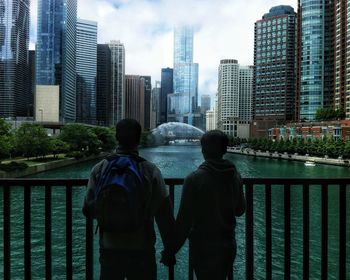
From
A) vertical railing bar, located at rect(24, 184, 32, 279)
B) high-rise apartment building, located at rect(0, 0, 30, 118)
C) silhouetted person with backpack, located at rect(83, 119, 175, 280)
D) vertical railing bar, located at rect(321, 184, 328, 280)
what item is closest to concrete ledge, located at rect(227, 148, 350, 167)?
vertical railing bar, located at rect(321, 184, 328, 280)

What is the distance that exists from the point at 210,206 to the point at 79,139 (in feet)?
288

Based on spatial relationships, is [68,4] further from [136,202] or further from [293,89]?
[136,202]

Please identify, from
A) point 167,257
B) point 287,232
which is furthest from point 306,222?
point 167,257

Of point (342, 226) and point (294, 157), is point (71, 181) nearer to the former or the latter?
point (342, 226)

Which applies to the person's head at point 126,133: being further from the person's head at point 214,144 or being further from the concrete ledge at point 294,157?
the concrete ledge at point 294,157

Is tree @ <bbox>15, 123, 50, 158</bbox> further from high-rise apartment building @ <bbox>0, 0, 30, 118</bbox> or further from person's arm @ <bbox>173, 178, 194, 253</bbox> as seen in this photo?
high-rise apartment building @ <bbox>0, 0, 30, 118</bbox>

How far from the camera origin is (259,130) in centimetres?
16862

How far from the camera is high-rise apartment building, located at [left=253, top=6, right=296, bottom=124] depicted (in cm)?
17562

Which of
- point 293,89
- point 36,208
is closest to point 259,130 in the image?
point 293,89

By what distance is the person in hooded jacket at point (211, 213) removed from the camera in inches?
133

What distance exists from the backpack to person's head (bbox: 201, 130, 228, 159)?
2.29 ft

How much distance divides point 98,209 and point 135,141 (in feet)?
2.25

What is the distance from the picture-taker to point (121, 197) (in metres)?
2.97

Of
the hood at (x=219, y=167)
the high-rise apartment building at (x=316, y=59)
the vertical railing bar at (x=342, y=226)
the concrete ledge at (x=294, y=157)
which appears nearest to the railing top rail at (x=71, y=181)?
the vertical railing bar at (x=342, y=226)
